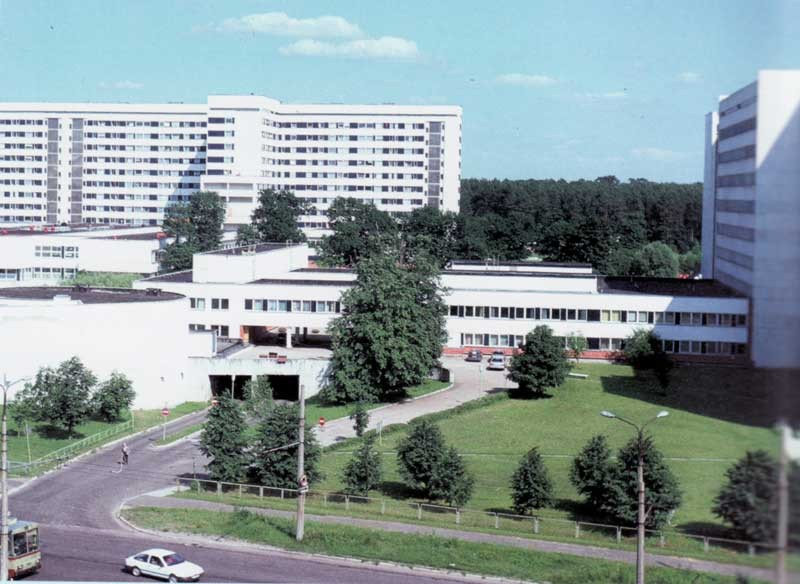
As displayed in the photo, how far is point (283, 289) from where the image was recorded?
24578mm

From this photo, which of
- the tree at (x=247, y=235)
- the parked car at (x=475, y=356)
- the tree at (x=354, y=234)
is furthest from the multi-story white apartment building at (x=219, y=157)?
the parked car at (x=475, y=356)

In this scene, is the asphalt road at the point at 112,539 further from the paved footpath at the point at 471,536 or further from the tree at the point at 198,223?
the tree at the point at 198,223

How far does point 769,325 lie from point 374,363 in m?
19.0

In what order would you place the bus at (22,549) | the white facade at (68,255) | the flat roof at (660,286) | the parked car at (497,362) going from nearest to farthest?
the bus at (22,549), the parked car at (497,362), the flat roof at (660,286), the white facade at (68,255)

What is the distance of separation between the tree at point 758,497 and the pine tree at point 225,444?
12.6m

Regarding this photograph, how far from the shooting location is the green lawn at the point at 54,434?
15.3m

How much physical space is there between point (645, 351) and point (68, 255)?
771 inches

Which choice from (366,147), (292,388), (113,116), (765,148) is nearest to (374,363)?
(292,388)

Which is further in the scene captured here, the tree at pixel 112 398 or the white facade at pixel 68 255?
the white facade at pixel 68 255

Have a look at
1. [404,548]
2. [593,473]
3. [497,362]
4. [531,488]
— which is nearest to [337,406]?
[497,362]

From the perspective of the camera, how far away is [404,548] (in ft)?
34.5

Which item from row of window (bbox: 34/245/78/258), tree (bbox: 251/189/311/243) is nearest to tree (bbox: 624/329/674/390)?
row of window (bbox: 34/245/78/258)

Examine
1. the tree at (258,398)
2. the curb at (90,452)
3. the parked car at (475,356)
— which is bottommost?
the curb at (90,452)

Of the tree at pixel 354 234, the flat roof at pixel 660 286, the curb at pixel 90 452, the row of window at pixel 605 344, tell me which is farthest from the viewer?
the tree at pixel 354 234
